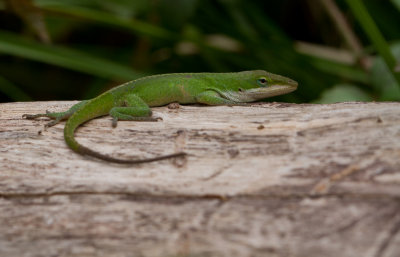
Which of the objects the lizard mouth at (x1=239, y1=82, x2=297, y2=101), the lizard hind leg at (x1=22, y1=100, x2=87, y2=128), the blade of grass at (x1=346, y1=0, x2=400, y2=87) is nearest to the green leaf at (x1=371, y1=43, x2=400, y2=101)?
the blade of grass at (x1=346, y1=0, x2=400, y2=87)

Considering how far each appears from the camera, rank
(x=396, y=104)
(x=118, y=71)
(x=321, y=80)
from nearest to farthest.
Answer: (x=396, y=104) → (x=118, y=71) → (x=321, y=80)

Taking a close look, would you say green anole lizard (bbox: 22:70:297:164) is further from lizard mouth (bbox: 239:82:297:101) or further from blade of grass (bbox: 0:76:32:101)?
blade of grass (bbox: 0:76:32:101)

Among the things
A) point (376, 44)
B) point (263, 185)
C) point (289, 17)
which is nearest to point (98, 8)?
point (289, 17)

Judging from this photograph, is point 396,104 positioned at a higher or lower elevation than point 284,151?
higher

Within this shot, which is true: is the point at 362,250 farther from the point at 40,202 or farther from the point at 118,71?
the point at 118,71

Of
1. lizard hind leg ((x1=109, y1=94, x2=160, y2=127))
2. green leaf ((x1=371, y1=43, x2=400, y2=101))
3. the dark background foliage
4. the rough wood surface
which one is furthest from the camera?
the dark background foliage

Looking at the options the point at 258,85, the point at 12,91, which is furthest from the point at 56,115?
the point at 12,91

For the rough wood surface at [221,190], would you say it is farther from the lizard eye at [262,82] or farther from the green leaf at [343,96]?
the green leaf at [343,96]
